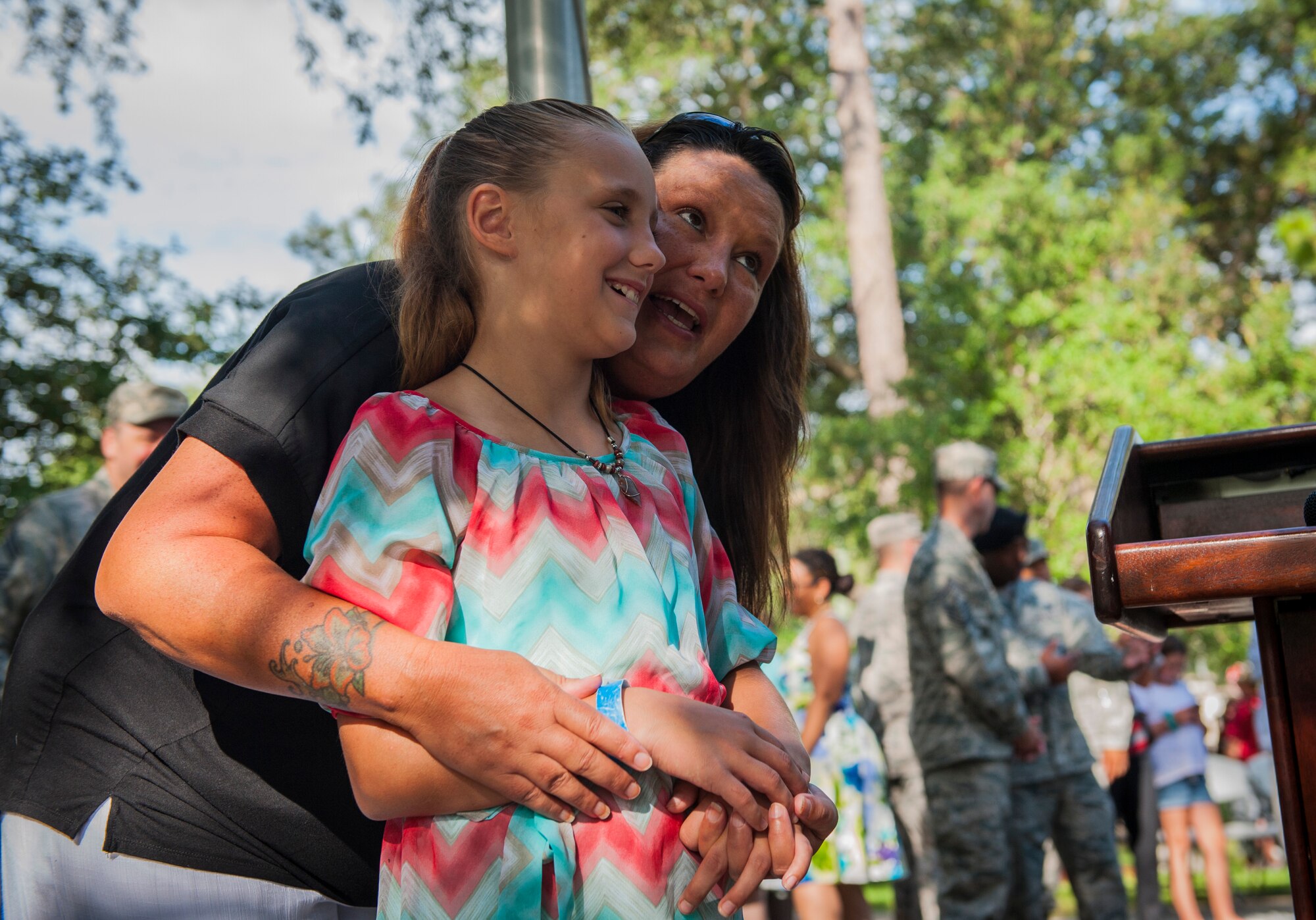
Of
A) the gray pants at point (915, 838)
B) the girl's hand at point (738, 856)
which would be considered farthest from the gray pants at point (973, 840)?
the girl's hand at point (738, 856)

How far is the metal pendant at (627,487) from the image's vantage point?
4.86 feet

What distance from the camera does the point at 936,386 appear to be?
12883mm

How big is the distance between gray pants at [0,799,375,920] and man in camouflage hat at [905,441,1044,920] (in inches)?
168

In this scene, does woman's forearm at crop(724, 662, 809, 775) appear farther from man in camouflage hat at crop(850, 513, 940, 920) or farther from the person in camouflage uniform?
man in camouflage hat at crop(850, 513, 940, 920)

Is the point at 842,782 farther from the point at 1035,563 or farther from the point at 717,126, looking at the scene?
the point at 717,126

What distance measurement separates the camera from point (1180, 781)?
7.55 meters

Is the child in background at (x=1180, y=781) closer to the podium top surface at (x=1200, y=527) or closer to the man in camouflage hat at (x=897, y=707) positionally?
the man in camouflage hat at (x=897, y=707)

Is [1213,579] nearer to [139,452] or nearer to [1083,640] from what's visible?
[139,452]

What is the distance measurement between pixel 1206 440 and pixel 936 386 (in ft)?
37.1

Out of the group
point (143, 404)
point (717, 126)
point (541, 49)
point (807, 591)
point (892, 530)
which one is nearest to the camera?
point (717, 126)

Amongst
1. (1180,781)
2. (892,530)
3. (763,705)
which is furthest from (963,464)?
(763,705)

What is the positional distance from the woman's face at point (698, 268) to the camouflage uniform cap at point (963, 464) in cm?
419

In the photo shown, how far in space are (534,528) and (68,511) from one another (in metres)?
4.35

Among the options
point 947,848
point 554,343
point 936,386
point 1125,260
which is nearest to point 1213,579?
point 554,343
